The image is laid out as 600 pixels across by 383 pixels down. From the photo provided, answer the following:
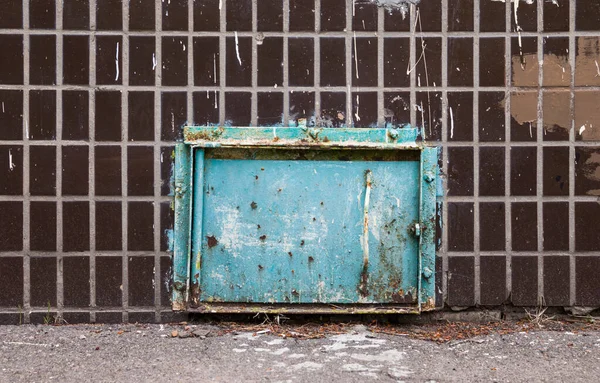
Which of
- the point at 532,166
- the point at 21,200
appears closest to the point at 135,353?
the point at 21,200

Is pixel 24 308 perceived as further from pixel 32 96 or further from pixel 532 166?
pixel 532 166

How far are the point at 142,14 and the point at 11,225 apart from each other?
1.31m

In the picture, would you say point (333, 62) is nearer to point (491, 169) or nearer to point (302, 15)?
point (302, 15)

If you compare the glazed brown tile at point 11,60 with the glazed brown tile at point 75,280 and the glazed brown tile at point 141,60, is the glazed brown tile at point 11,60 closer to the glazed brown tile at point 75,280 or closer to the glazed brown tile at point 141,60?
the glazed brown tile at point 141,60

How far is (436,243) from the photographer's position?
11.8 ft

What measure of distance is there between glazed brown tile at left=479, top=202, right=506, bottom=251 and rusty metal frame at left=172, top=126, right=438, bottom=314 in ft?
0.86

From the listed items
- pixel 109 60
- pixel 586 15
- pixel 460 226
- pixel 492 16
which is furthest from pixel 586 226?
pixel 109 60

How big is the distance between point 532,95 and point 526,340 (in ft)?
4.20

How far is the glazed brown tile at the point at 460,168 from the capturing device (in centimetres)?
359

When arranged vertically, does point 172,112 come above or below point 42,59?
below

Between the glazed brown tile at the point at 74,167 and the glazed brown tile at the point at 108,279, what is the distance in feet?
1.34

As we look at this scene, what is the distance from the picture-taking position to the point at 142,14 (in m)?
3.54

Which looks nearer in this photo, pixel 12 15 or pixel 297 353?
pixel 297 353

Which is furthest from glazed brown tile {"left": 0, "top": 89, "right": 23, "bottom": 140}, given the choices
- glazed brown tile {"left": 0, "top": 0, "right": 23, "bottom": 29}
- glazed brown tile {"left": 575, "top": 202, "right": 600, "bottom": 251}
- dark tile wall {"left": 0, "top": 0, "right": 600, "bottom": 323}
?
glazed brown tile {"left": 575, "top": 202, "right": 600, "bottom": 251}
